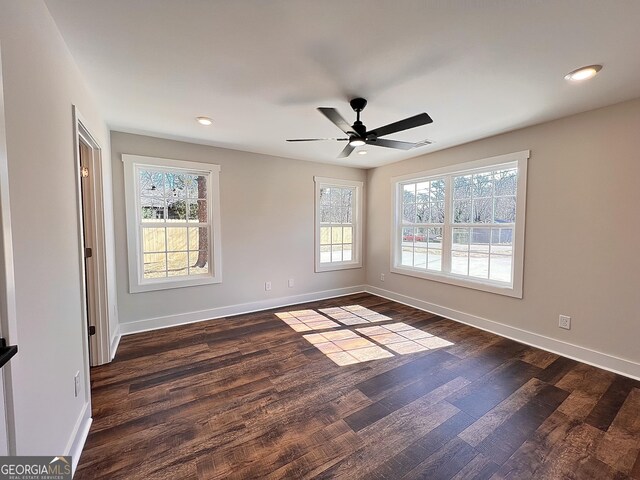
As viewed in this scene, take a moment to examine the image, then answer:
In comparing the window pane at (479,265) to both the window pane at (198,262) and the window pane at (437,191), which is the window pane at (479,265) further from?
the window pane at (198,262)

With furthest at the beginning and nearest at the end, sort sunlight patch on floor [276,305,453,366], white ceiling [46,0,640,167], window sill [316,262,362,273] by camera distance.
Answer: window sill [316,262,362,273]
sunlight patch on floor [276,305,453,366]
white ceiling [46,0,640,167]

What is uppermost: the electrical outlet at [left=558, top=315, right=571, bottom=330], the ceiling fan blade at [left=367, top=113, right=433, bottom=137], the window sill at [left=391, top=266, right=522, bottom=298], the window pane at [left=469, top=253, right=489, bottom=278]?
the ceiling fan blade at [left=367, top=113, right=433, bottom=137]

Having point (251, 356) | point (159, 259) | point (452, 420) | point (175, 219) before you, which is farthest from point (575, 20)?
point (159, 259)

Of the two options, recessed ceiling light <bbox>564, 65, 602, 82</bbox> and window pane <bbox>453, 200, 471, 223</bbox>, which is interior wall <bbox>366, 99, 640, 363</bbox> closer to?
window pane <bbox>453, 200, 471, 223</bbox>

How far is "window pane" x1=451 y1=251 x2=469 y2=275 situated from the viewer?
3834 millimetres

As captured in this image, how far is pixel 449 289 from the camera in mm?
3975

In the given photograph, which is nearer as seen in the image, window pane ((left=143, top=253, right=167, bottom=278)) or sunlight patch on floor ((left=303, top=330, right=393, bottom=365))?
sunlight patch on floor ((left=303, top=330, right=393, bottom=365))

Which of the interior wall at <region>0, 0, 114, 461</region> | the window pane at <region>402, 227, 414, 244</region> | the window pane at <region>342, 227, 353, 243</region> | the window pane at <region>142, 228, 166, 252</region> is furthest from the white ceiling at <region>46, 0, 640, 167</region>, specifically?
the window pane at <region>342, 227, 353, 243</region>

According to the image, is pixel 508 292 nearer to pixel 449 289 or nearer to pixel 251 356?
pixel 449 289

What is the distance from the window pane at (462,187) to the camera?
3779 mm

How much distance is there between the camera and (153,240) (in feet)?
11.8

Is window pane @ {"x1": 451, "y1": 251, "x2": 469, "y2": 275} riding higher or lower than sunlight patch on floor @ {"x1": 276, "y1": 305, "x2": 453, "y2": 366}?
higher

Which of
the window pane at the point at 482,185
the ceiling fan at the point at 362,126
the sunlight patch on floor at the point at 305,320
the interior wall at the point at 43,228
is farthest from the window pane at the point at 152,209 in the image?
the window pane at the point at 482,185

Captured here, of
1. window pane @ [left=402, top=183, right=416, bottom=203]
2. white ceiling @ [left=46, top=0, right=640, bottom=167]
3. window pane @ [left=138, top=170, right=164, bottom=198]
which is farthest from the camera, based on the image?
window pane @ [left=402, top=183, right=416, bottom=203]
